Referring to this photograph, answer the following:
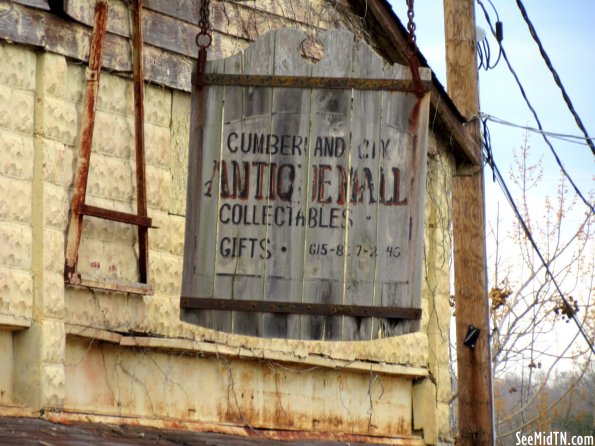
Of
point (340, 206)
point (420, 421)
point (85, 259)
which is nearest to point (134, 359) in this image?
point (85, 259)

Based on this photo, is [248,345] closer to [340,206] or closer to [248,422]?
[248,422]

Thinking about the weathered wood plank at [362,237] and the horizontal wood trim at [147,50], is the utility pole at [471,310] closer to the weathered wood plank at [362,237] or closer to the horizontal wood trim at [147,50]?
the horizontal wood trim at [147,50]

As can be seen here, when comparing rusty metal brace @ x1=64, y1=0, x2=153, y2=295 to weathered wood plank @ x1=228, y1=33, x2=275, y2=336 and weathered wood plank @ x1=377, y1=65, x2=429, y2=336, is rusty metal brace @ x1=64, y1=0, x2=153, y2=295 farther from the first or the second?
weathered wood plank @ x1=377, y1=65, x2=429, y2=336

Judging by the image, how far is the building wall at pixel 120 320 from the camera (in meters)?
9.09

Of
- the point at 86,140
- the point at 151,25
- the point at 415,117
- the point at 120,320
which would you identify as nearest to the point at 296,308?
the point at 415,117

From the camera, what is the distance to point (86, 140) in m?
9.52

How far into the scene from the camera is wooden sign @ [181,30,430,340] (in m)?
8.30

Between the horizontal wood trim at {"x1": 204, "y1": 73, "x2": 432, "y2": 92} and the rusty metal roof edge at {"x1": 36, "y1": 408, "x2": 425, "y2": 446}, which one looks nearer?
the horizontal wood trim at {"x1": 204, "y1": 73, "x2": 432, "y2": 92}

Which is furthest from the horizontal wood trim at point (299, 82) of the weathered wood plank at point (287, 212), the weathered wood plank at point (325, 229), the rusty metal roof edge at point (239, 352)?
the rusty metal roof edge at point (239, 352)

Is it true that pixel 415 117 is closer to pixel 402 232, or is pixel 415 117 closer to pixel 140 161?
pixel 402 232

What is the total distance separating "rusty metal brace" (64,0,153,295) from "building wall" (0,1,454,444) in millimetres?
90

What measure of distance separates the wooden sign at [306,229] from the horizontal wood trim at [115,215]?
4.35 ft

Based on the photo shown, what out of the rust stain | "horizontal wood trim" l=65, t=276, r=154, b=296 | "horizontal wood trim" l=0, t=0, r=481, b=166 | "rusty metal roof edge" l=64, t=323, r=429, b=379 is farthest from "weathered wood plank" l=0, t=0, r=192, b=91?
the rust stain

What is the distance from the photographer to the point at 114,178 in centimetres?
991
